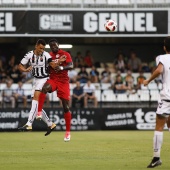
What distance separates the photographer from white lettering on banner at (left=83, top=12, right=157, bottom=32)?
91.0 ft

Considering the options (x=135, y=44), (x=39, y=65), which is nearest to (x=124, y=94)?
(x=135, y=44)

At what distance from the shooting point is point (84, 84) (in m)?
27.3

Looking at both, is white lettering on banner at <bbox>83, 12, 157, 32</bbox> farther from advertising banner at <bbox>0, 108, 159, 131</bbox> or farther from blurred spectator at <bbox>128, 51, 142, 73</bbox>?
advertising banner at <bbox>0, 108, 159, 131</bbox>

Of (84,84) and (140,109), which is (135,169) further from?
(84,84)

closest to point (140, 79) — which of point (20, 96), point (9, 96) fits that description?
point (20, 96)

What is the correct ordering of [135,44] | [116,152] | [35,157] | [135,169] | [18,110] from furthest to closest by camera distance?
1. [135,44]
2. [18,110]
3. [116,152]
4. [35,157]
5. [135,169]

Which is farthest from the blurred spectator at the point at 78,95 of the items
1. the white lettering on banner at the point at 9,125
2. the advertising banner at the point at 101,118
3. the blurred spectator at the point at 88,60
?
the blurred spectator at the point at 88,60

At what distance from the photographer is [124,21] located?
27.8m

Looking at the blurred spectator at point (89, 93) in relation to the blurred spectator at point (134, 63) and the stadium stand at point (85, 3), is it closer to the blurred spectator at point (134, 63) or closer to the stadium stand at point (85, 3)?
the stadium stand at point (85, 3)

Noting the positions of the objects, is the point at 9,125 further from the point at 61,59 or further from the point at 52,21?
the point at 61,59

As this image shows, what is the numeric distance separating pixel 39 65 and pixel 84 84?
10254 mm

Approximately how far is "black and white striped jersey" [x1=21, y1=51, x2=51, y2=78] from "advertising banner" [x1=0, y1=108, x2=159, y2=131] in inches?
299

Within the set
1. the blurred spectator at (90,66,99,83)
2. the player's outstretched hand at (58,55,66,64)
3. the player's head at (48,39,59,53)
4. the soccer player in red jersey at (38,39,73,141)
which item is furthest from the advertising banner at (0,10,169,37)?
the player's outstretched hand at (58,55,66,64)

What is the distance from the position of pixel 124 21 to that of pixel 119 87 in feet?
10.3
